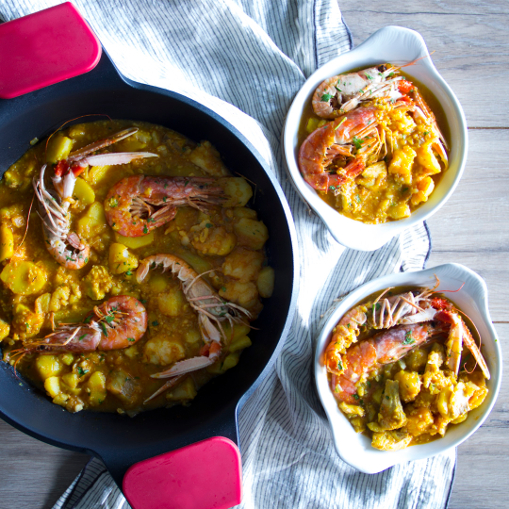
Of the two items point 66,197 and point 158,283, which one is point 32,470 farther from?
point 66,197

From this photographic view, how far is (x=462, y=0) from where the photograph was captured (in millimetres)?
2432

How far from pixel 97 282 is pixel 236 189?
0.78m

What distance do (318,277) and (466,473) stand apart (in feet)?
4.95

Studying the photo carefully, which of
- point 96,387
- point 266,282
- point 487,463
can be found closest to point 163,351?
point 96,387

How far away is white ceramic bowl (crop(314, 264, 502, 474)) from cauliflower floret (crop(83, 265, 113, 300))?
3.39ft

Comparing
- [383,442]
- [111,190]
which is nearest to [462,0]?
[111,190]

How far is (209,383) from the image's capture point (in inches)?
85.4

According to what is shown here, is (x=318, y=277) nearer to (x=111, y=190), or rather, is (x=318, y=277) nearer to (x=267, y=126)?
(x=267, y=126)

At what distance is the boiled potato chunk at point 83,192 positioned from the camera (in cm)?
204

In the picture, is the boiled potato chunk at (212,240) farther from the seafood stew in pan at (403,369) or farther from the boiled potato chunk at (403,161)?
the boiled potato chunk at (403,161)

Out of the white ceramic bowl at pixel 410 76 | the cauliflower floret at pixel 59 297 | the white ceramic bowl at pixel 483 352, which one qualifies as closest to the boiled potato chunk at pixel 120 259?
the cauliflower floret at pixel 59 297

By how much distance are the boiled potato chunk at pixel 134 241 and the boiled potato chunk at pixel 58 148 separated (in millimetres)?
434

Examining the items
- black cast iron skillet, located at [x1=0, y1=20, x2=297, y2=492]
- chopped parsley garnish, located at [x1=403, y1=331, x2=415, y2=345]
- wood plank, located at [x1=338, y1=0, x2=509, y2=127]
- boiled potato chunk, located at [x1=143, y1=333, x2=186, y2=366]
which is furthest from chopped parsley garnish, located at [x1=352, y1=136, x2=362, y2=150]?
boiled potato chunk, located at [x1=143, y1=333, x2=186, y2=366]

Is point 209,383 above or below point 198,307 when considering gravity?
below
